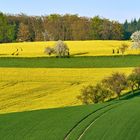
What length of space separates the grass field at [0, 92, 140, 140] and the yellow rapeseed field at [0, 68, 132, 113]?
12.0 m

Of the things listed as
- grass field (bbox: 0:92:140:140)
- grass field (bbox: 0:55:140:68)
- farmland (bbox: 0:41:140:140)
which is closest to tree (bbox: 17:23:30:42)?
farmland (bbox: 0:41:140:140)

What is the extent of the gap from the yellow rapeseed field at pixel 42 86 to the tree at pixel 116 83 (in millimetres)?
4256

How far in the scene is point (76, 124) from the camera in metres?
32.4

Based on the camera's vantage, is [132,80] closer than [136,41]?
Yes

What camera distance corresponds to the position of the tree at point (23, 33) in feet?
490

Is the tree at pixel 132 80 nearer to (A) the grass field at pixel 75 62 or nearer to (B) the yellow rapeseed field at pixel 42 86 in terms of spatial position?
(B) the yellow rapeseed field at pixel 42 86

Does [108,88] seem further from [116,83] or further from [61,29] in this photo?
[61,29]

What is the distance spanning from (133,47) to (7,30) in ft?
168

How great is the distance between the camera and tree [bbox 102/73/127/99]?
175 feet

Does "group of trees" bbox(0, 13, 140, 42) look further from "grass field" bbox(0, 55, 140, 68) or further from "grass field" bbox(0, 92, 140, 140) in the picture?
"grass field" bbox(0, 92, 140, 140)

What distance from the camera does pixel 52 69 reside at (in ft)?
248

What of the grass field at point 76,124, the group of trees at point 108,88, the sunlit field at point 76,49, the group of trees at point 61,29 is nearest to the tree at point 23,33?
the group of trees at point 61,29

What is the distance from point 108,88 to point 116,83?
1.10 meters

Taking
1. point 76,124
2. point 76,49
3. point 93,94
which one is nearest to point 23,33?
point 76,49
